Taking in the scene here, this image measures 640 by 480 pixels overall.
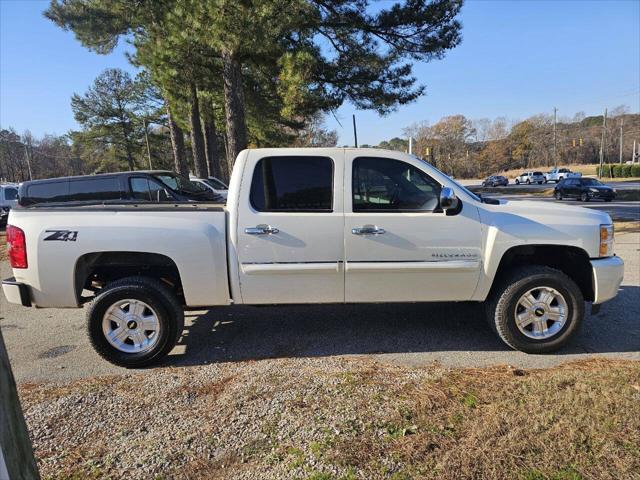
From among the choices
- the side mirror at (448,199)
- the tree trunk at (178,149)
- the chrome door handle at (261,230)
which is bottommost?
the chrome door handle at (261,230)

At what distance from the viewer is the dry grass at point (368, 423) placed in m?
2.47

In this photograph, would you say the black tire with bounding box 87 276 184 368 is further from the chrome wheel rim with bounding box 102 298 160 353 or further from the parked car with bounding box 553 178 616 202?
the parked car with bounding box 553 178 616 202

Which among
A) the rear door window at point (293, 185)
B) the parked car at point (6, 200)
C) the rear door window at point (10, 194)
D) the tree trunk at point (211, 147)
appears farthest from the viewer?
the tree trunk at point (211, 147)

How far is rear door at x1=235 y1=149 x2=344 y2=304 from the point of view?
3988 millimetres

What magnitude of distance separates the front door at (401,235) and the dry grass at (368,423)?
80 centimetres

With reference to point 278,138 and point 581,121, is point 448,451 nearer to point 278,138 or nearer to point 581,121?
point 278,138

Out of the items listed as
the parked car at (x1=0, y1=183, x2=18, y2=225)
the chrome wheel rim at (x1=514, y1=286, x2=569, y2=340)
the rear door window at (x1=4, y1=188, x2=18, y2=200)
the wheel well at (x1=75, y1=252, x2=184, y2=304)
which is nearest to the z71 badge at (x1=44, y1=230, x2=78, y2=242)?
the wheel well at (x1=75, y1=252, x2=184, y2=304)

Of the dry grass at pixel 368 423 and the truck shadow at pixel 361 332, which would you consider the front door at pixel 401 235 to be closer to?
the truck shadow at pixel 361 332

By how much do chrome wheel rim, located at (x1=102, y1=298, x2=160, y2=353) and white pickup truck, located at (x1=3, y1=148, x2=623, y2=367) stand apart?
0.01 m

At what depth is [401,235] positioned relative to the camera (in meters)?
4.03

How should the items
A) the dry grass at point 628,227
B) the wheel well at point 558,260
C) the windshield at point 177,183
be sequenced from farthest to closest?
the windshield at point 177,183, the dry grass at point 628,227, the wheel well at point 558,260

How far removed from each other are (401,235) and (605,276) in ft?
6.48

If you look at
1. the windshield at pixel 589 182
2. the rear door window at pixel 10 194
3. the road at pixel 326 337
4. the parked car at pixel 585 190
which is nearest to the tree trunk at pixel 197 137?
the rear door window at pixel 10 194

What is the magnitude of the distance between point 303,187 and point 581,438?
2847mm
